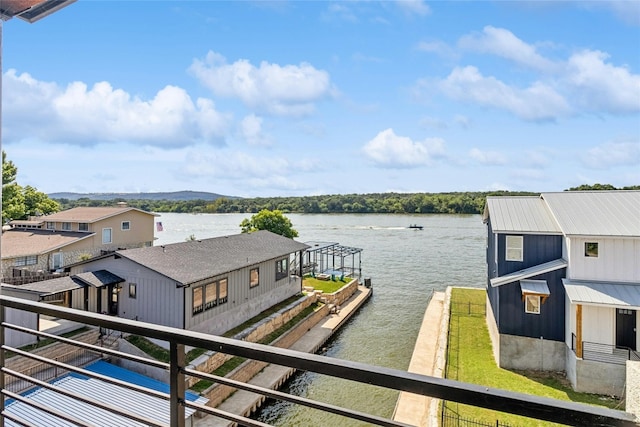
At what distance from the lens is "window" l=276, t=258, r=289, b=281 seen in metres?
17.5

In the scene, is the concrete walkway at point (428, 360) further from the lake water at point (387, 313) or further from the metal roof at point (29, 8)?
the metal roof at point (29, 8)

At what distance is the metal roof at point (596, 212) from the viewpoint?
34.7 ft

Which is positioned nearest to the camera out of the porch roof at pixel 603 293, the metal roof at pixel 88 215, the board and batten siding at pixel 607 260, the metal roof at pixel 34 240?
the porch roof at pixel 603 293

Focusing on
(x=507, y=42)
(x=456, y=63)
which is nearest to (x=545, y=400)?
(x=507, y=42)

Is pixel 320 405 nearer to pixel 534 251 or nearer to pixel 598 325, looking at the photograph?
pixel 598 325

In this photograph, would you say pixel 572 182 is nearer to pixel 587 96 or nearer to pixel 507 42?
pixel 587 96

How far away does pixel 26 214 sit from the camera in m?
30.9

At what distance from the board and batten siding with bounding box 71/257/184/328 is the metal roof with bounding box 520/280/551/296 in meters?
10.3

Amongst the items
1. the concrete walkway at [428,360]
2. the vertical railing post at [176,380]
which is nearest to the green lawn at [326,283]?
the concrete walkway at [428,360]

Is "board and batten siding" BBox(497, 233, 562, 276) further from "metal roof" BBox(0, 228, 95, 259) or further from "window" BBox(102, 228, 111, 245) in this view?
"window" BBox(102, 228, 111, 245)

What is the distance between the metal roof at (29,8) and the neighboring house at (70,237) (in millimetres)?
19984

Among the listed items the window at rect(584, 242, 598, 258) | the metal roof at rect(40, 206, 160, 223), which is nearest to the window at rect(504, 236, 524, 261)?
the window at rect(584, 242, 598, 258)

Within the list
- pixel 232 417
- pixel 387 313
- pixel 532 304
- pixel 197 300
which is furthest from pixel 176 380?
pixel 387 313

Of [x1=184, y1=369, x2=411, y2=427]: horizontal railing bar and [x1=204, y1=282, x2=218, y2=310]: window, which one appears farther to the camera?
[x1=204, y1=282, x2=218, y2=310]: window
